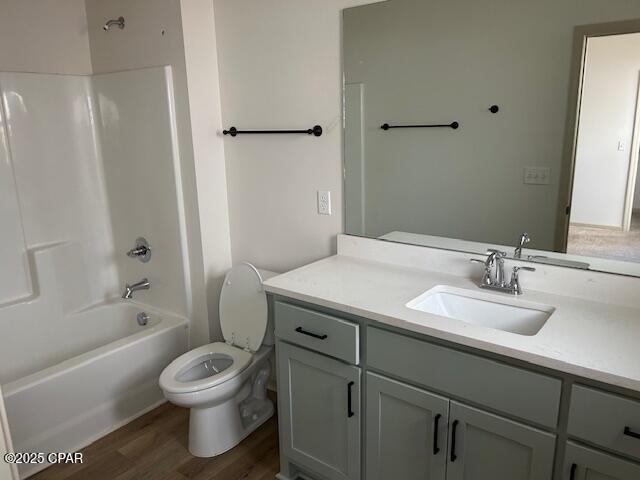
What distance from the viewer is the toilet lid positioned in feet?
7.82

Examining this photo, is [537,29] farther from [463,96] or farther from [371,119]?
[371,119]

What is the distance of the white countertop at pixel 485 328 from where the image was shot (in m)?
1.26

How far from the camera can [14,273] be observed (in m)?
2.72

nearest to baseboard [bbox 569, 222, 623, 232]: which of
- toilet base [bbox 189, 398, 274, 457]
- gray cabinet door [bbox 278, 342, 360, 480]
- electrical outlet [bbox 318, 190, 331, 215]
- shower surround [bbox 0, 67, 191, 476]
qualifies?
gray cabinet door [bbox 278, 342, 360, 480]

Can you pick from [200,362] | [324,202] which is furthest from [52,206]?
[324,202]

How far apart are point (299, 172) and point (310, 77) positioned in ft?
1.49

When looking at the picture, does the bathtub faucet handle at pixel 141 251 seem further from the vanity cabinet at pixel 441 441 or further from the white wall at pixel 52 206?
the vanity cabinet at pixel 441 441

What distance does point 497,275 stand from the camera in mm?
1845

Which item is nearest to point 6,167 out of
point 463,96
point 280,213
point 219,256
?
point 219,256

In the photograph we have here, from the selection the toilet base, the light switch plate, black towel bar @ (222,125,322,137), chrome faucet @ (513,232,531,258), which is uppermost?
black towel bar @ (222,125,322,137)

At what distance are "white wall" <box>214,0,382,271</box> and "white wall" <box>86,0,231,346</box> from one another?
0.22 metres

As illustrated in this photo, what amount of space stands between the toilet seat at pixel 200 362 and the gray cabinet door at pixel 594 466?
1.41 meters

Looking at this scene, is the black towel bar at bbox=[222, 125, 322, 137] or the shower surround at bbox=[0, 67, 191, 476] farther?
the shower surround at bbox=[0, 67, 191, 476]

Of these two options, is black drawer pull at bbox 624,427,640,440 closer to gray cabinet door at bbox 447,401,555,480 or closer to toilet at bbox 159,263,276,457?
gray cabinet door at bbox 447,401,555,480
